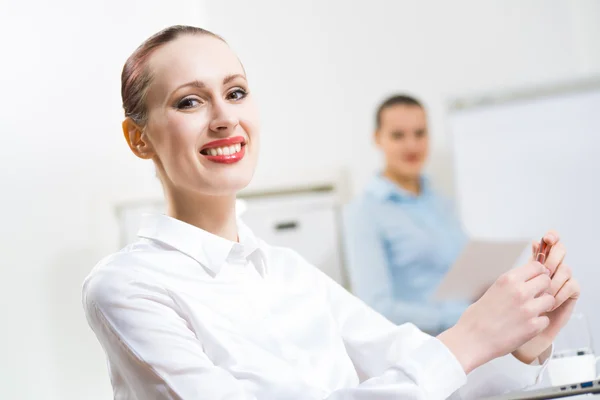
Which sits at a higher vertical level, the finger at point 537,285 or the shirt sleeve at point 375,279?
the finger at point 537,285

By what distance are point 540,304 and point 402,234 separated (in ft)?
6.94

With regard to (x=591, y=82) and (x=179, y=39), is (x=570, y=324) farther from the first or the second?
(x=591, y=82)

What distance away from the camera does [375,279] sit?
2.84m

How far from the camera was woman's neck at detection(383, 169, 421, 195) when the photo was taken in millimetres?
3096

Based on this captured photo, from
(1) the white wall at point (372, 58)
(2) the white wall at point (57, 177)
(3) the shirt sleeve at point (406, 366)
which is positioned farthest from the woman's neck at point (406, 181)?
(3) the shirt sleeve at point (406, 366)

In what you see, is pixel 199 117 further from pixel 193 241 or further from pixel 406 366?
pixel 406 366

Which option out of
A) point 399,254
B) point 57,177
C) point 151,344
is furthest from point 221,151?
point 57,177

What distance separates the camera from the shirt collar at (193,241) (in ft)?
3.11

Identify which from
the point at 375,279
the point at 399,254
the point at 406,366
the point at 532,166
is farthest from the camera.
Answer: the point at 532,166

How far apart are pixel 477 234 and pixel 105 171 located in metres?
1.63

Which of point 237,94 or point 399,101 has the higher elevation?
point 237,94

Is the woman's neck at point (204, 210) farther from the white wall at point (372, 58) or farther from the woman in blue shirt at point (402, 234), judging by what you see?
the white wall at point (372, 58)

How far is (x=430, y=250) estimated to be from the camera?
2977mm

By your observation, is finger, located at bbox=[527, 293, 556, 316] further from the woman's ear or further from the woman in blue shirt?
the woman in blue shirt
